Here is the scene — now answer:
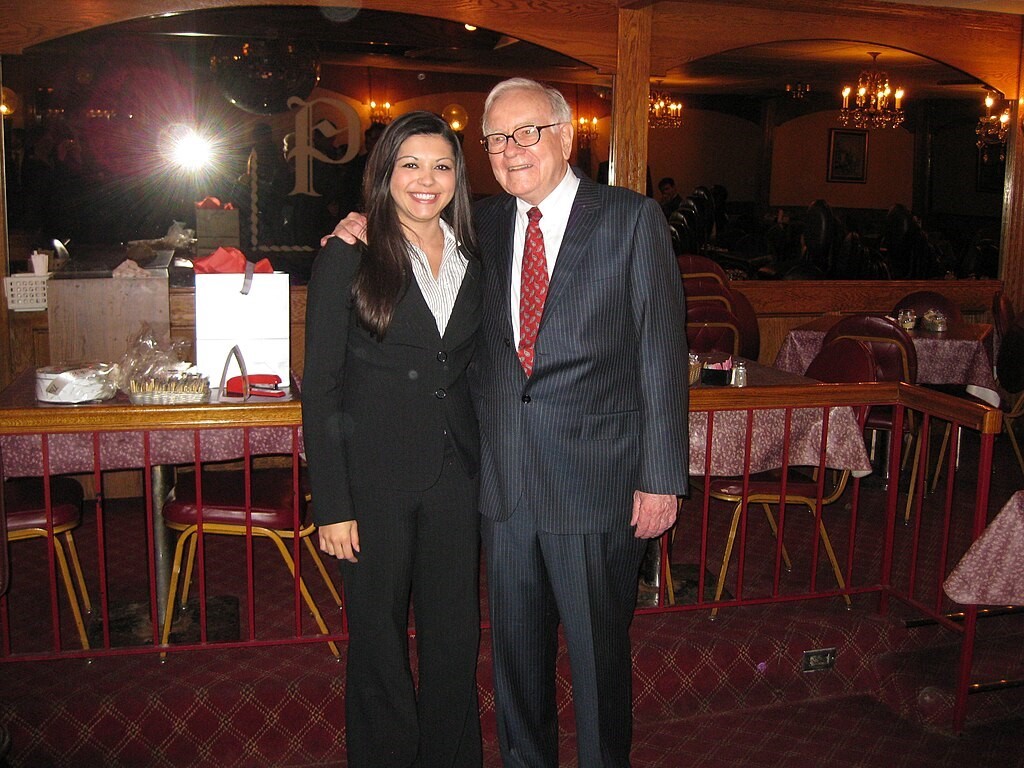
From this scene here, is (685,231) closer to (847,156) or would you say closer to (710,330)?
(710,330)

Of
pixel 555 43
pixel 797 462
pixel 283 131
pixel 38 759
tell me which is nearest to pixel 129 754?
pixel 38 759

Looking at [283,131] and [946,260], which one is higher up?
[283,131]

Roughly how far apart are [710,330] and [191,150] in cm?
681

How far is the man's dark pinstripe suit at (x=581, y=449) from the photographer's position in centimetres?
218

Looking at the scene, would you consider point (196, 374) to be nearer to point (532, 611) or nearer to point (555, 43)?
point (532, 611)

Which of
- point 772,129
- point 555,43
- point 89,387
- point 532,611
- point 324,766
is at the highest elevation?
point 772,129

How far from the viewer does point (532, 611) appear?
2322 mm

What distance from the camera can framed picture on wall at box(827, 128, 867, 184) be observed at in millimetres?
16484

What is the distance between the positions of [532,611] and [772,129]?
15390mm

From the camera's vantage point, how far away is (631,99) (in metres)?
5.78

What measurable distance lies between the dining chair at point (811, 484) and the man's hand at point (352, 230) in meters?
1.71

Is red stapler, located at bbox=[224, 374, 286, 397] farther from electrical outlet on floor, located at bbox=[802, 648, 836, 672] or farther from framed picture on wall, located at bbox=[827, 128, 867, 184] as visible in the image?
framed picture on wall, located at bbox=[827, 128, 867, 184]

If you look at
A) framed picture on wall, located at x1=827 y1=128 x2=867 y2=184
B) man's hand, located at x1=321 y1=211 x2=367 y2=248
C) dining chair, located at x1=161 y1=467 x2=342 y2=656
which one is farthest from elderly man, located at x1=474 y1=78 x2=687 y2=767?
framed picture on wall, located at x1=827 y1=128 x2=867 y2=184

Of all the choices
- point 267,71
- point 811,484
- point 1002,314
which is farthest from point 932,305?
point 267,71
